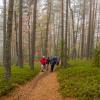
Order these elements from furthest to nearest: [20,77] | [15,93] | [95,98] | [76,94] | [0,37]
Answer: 1. [0,37]
2. [20,77]
3. [15,93]
4. [76,94]
5. [95,98]

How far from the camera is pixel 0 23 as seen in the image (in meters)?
61.8

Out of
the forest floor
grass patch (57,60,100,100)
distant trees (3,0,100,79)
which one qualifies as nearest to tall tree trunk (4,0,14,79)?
the forest floor

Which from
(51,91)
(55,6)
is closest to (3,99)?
(51,91)

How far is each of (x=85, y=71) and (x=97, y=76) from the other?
6.16ft

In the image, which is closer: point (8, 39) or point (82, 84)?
point (82, 84)

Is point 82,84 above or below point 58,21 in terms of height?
below

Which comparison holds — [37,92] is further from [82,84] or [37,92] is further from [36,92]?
[82,84]

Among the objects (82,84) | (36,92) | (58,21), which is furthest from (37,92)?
(58,21)

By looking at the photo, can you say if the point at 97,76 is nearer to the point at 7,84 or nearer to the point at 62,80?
the point at 62,80

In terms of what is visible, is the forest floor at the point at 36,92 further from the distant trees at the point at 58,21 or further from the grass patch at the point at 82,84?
the distant trees at the point at 58,21

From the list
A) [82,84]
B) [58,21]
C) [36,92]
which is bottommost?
[36,92]

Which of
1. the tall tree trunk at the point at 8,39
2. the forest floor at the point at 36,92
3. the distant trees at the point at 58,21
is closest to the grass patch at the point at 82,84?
the forest floor at the point at 36,92

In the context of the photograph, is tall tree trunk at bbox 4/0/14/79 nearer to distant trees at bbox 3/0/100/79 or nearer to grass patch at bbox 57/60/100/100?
grass patch at bbox 57/60/100/100

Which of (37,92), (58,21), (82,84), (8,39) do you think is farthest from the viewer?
(58,21)
